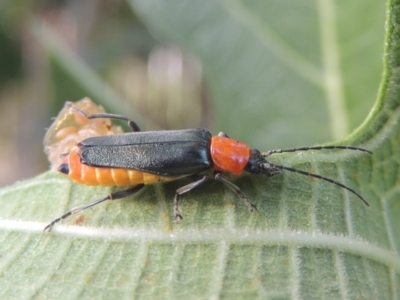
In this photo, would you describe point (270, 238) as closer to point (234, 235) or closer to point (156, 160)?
point (234, 235)

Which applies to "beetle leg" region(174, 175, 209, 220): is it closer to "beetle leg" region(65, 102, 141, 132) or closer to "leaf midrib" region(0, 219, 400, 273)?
"leaf midrib" region(0, 219, 400, 273)

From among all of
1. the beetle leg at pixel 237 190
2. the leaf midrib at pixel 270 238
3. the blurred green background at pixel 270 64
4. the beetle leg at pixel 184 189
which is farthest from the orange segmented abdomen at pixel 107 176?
the blurred green background at pixel 270 64

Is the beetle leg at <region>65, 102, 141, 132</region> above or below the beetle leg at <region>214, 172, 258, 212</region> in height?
above

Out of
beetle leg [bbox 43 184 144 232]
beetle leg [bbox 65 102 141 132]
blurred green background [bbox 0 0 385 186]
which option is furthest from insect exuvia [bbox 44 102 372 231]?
blurred green background [bbox 0 0 385 186]

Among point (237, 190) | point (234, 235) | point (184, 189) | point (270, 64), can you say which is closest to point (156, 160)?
point (184, 189)

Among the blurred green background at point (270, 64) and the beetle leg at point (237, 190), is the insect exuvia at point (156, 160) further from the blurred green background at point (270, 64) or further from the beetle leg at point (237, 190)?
the blurred green background at point (270, 64)

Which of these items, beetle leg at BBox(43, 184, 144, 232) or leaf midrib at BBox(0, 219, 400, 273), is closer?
leaf midrib at BBox(0, 219, 400, 273)

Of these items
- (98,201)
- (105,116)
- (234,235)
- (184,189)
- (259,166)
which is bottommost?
(234,235)

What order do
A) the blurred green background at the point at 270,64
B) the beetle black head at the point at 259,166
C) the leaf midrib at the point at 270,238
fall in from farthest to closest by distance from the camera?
the blurred green background at the point at 270,64 → the beetle black head at the point at 259,166 → the leaf midrib at the point at 270,238

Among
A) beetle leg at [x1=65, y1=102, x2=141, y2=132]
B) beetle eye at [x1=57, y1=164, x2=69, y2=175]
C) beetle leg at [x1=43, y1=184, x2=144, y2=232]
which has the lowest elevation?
beetle leg at [x1=43, y1=184, x2=144, y2=232]
